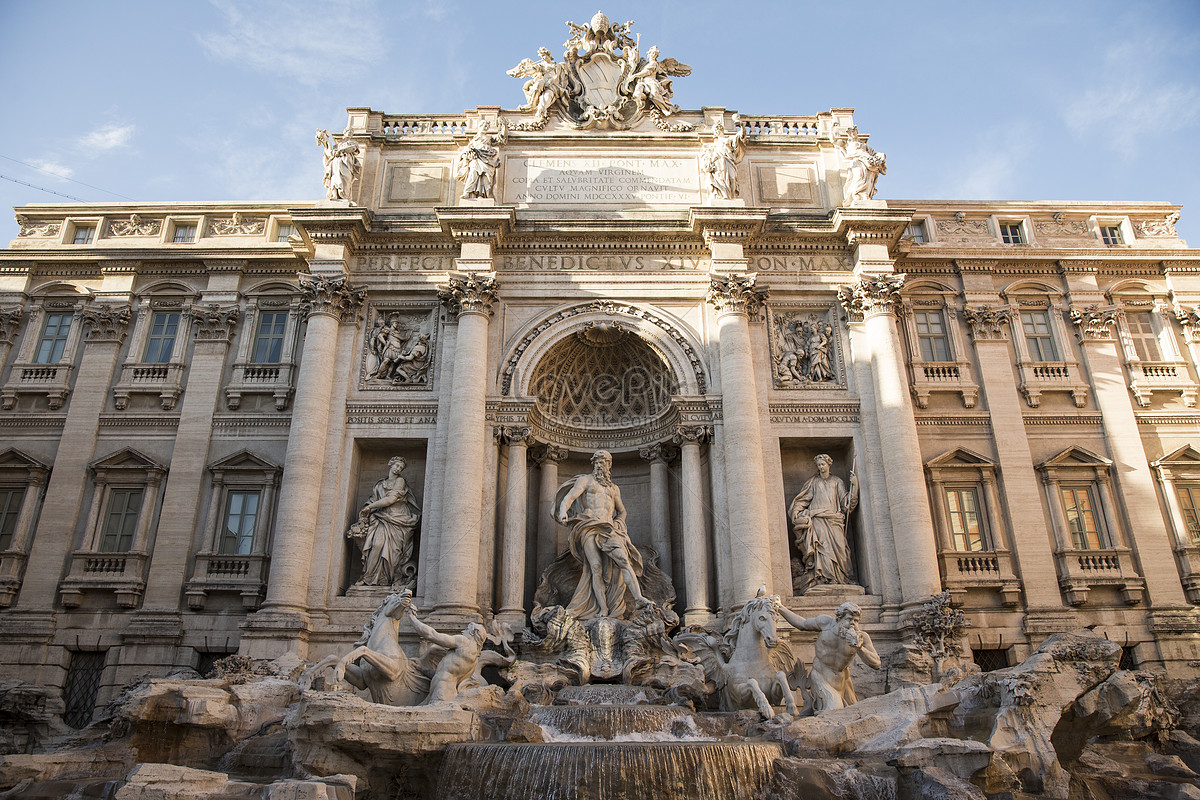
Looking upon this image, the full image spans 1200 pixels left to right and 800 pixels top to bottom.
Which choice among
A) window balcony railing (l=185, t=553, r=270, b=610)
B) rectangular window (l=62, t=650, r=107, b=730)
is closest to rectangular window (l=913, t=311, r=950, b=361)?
window balcony railing (l=185, t=553, r=270, b=610)

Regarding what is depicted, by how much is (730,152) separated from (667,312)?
467cm

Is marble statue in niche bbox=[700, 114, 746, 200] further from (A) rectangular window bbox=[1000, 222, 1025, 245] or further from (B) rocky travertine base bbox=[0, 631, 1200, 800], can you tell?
(B) rocky travertine base bbox=[0, 631, 1200, 800]

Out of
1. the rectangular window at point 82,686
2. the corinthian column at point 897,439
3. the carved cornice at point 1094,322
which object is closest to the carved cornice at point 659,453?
the corinthian column at point 897,439

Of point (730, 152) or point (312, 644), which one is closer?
point (312, 644)

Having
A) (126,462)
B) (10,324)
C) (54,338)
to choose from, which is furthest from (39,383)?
(126,462)

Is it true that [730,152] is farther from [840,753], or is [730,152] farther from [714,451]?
[840,753]

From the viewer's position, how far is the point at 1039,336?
74.0 feet

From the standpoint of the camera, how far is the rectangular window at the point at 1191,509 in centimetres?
2056

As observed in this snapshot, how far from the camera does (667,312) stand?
69.0ft

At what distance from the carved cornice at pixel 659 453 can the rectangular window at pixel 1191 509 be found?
1257 cm

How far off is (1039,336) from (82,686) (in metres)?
25.2

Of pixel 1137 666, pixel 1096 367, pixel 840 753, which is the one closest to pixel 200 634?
pixel 840 753

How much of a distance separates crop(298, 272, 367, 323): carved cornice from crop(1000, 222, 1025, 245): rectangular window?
17.8 m

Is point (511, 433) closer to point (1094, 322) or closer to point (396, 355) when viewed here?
point (396, 355)
